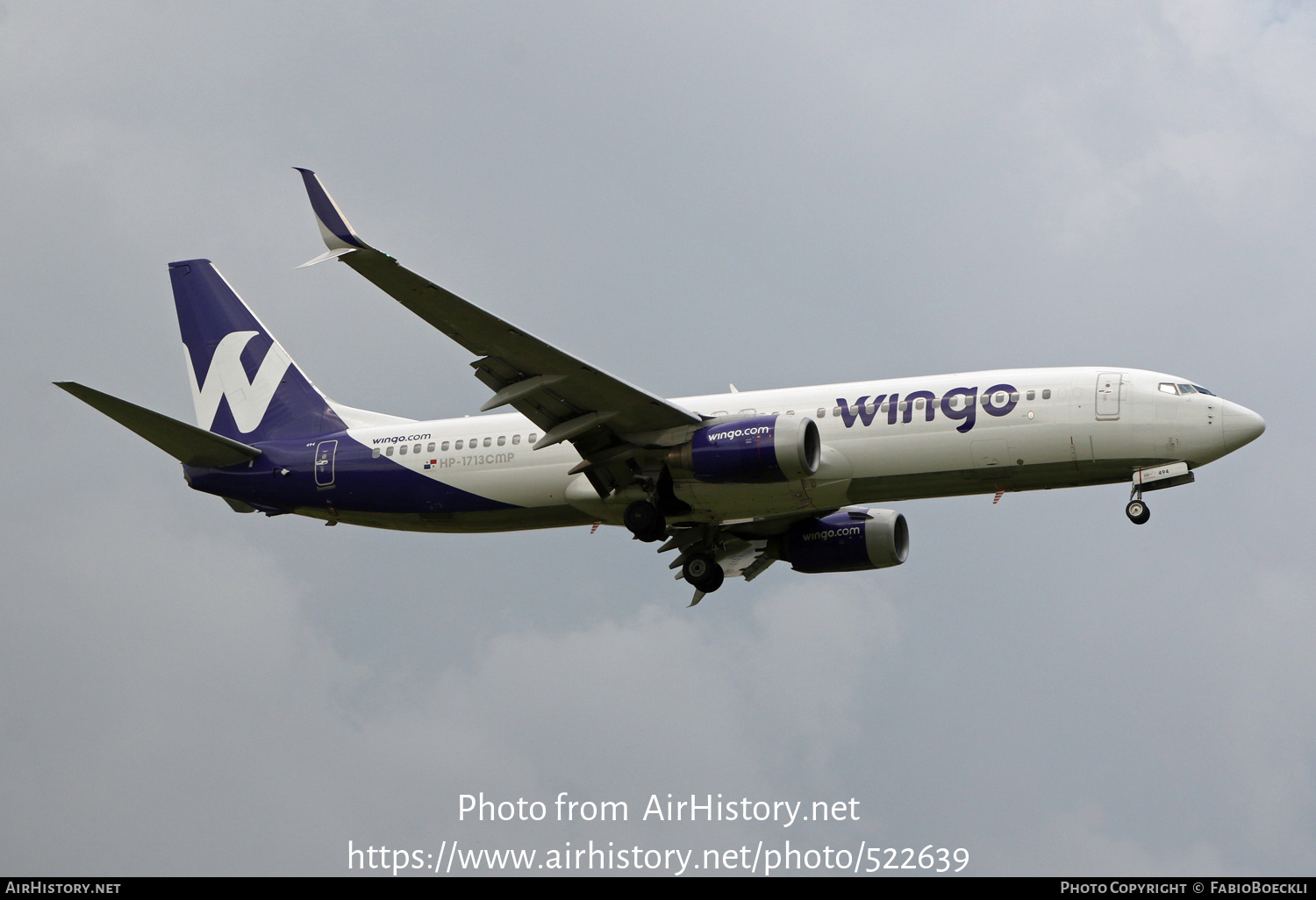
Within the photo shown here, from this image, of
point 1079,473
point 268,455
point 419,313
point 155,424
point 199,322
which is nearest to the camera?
point 419,313

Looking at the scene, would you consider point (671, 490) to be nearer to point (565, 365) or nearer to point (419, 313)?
point (565, 365)

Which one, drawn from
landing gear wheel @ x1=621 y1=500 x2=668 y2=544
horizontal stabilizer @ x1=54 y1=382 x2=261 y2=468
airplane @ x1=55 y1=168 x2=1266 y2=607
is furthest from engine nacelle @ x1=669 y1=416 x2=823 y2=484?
horizontal stabilizer @ x1=54 y1=382 x2=261 y2=468

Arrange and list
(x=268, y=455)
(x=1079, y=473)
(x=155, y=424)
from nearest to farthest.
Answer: (x=1079, y=473), (x=155, y=424), (x=268, y=455)

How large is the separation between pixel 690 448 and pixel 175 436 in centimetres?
1342

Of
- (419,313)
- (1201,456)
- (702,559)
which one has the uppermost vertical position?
(419,313)

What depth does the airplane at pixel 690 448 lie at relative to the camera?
32.7 metres

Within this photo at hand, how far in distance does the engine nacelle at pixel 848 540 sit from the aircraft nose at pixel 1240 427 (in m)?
9.68

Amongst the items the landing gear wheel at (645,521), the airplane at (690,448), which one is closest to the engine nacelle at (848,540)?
the airplane at (690,448)

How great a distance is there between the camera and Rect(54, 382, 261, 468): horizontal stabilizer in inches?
1326

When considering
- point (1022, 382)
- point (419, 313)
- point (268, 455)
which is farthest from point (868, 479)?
point (268, 455)

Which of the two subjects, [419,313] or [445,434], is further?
[445,434]

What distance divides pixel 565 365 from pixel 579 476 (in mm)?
4462

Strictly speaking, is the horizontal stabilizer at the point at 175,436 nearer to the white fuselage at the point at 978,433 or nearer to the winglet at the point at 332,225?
the winglet at the point at 332,225

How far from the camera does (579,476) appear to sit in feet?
118
